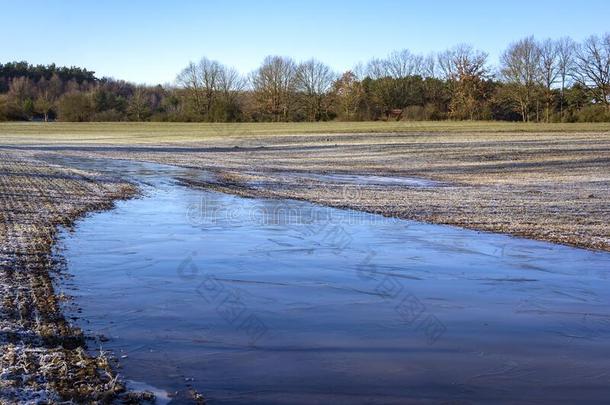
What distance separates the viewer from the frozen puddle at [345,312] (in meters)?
5.67

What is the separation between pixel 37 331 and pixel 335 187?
16580 mm

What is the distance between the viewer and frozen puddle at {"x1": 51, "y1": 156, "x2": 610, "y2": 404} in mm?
5667

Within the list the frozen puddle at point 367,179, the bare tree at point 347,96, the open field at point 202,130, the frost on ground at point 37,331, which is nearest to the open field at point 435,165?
the open field at point 202,130

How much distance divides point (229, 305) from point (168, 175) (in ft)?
62.6

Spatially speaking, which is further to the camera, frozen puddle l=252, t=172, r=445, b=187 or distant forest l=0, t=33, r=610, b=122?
distant forest l=0, t=33, r=610, b=122

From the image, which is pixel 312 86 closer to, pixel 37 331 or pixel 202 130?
pixel 202 130

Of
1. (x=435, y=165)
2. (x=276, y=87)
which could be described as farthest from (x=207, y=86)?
(x=435, y=165)

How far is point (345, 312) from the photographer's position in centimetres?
770

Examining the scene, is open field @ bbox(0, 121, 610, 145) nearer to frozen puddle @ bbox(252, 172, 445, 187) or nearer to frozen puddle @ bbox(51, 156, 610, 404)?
frozen puddle @ bbox(252, 172, 445, 187)

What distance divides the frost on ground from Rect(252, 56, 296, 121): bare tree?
227 feet

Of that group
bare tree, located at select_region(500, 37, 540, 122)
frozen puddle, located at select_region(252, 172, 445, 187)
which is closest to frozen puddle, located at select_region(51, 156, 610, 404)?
frozen puddle, located at select_region(252, 172, 445, 187)

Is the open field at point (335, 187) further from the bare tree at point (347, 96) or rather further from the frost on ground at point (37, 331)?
the bare tree at point (347, 96)

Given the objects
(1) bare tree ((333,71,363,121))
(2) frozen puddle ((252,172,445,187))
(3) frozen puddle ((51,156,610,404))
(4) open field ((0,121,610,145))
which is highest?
(1) bare tree ((333,71,363,121))

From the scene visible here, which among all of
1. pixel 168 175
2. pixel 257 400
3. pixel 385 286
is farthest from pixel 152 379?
pixel 168 175
